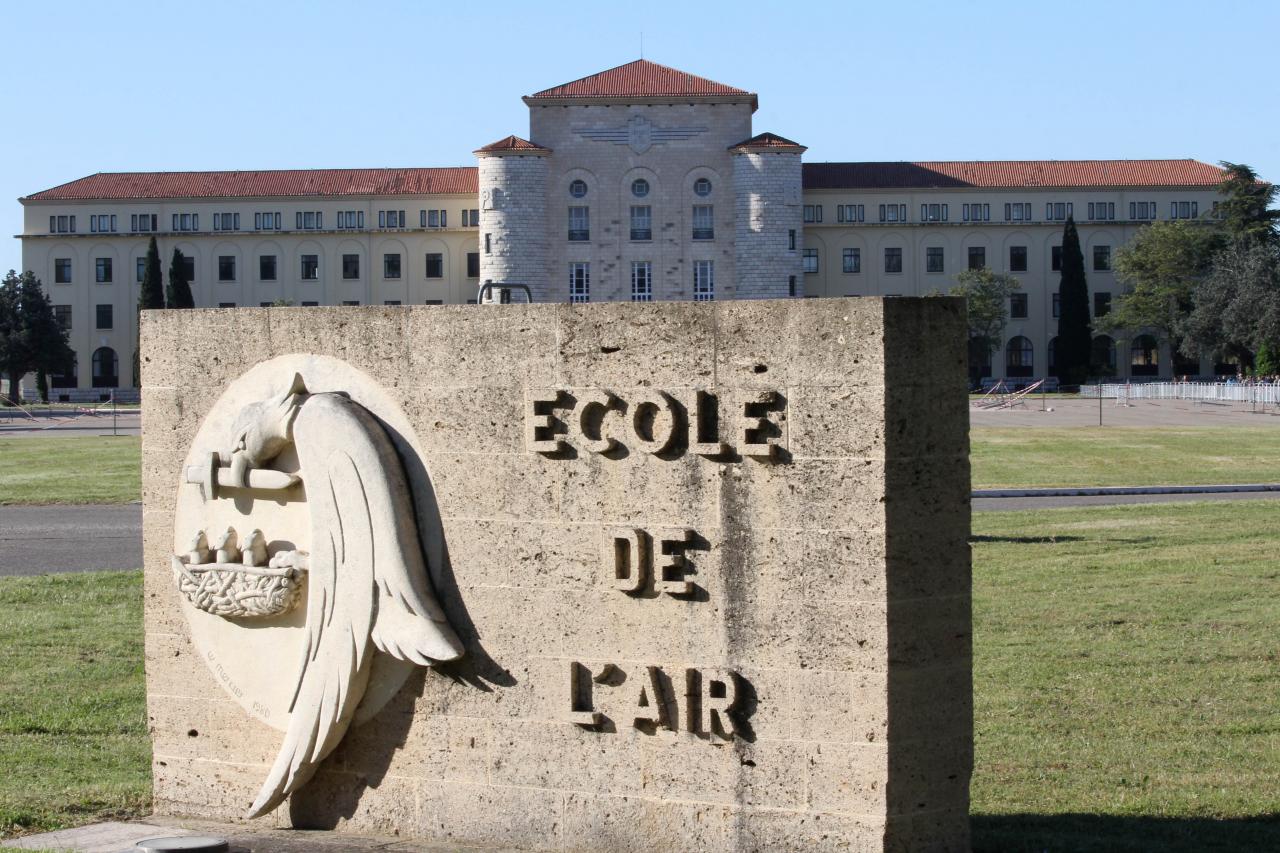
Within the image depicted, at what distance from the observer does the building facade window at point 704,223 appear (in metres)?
100

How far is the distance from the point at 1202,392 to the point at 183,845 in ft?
225

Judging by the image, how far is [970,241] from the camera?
339 feet

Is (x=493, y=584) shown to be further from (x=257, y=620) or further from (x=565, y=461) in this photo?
(x=257, y=620)

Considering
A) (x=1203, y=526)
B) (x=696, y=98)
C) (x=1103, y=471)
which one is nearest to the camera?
(x=1203, y=526)

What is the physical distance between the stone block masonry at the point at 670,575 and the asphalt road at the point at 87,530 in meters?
10.6

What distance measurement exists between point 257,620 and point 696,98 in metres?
93.7

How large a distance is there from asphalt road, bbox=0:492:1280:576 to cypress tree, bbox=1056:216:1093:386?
7331 cm

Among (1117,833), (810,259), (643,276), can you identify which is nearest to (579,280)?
(643,276)

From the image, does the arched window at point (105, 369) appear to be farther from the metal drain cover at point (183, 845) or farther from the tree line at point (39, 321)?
the metal drain cover at point (183, 845)

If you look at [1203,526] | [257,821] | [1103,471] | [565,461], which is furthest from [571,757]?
[1103,471]

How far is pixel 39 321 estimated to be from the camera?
301 feet

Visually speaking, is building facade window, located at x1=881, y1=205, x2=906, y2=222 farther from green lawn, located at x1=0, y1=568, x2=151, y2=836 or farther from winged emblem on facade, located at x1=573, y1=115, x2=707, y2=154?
green lawn, located at x1=0, y1=568, x2=151, y2=836
